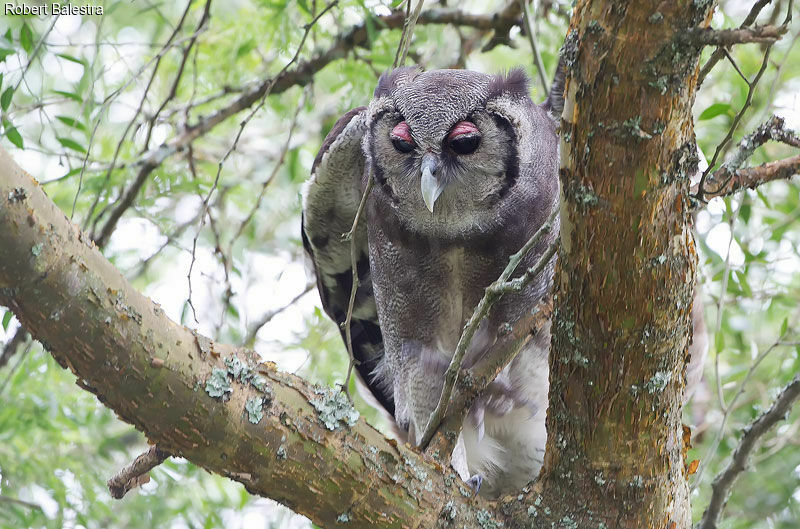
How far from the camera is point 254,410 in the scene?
1.81 m

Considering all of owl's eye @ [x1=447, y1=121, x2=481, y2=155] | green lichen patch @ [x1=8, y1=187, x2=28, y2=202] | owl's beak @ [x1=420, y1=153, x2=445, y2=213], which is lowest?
green lichen patch @ [x1=8, y1=187, x2=28, y2=202]

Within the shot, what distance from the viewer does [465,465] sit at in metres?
3.01

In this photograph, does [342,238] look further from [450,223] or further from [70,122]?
[70,122]

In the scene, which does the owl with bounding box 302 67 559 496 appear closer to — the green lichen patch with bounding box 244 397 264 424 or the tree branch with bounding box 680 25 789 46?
the green lichen patch with bounding box 244 397 264 424

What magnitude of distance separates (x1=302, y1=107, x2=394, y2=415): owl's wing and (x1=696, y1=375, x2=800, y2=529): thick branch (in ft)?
4.26

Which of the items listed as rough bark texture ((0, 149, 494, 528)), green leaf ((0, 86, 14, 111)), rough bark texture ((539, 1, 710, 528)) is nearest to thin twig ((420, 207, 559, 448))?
rough bark texture ((539, 1, 710, 528))

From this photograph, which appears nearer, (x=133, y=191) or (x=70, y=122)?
(x=70, y=122)

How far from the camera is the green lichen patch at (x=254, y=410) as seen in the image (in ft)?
5.91

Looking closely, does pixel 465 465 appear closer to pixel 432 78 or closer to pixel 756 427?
pixel 756 427

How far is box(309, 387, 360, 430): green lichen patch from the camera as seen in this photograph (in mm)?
1903

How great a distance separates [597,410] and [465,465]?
120 cm

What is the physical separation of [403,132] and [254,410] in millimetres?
1112

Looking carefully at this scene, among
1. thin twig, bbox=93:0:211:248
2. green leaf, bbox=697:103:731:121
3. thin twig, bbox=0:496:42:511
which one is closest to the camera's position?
green leaf, bbox=697:103:731:121

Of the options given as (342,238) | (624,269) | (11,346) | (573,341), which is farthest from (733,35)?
(11,346)
